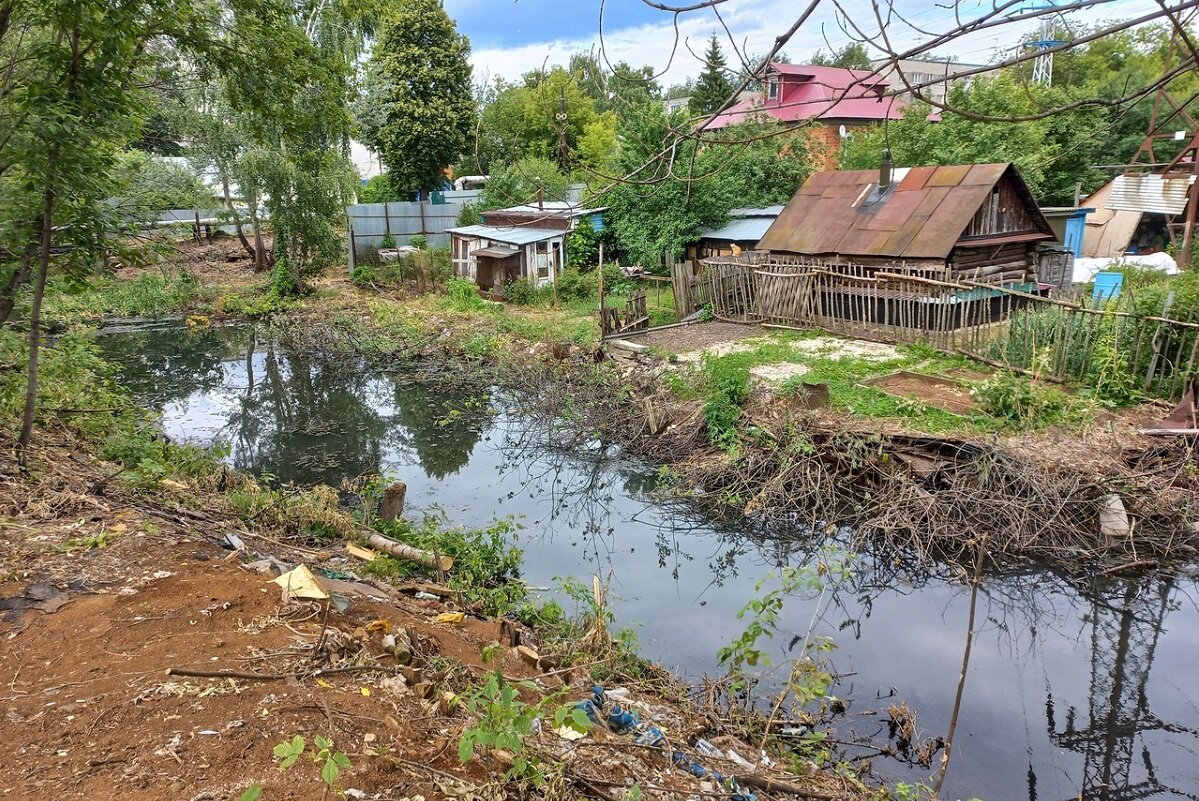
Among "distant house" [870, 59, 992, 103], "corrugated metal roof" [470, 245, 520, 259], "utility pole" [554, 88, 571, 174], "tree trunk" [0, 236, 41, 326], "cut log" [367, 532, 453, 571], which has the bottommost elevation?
"cut log" [367, 532, 453, 571]

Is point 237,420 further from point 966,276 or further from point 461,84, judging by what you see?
point 461,84

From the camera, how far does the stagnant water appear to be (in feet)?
16.5

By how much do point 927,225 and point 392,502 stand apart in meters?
10.8

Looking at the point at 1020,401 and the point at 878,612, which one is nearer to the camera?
the point at 878,612

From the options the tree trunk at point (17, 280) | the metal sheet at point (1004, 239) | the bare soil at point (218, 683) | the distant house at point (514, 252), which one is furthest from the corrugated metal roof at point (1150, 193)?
the tree trunk at point (17, 280)

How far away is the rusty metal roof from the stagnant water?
7.07 m

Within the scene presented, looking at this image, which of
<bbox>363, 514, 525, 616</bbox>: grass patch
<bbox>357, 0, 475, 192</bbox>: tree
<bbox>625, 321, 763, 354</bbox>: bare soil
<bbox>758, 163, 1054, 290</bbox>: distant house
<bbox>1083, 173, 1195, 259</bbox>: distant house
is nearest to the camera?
<bbox>363, 514, 525, 616</bbox>: grass patch

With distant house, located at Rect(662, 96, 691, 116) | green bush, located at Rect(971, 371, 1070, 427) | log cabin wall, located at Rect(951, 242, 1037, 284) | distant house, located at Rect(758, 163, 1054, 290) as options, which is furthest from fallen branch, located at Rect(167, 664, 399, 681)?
log cabin wall, located at Rect(951, 242, 1037, 284)

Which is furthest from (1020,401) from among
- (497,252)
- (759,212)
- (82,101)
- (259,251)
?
(259,251)

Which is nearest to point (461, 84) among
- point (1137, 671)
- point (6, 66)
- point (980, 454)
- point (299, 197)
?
point (299, 197)

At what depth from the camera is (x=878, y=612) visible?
668cm

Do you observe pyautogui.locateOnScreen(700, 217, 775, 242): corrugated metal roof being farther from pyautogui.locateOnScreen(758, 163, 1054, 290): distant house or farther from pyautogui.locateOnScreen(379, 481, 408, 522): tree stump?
pyautogui.locateOnScreen(379, 481, 408, 522): tree stump

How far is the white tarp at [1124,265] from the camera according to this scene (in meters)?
16.5

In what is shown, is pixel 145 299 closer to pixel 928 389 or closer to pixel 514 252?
pixel 514 252
